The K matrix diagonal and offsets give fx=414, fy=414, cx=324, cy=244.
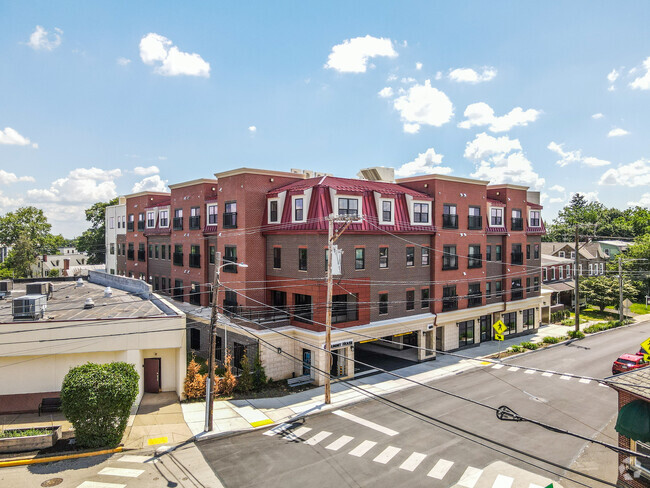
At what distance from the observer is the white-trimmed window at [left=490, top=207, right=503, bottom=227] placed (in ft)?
126

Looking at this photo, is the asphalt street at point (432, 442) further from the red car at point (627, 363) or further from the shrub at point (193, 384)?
the shrub at point (193, 384)

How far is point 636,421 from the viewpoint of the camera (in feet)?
39.0

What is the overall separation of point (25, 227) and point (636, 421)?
8135 centimetres

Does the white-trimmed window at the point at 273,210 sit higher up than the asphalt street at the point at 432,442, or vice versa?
the white-trimmed window at the point at 273,210

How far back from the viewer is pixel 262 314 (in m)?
27.7

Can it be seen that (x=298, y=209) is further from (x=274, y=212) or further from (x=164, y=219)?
(x=164, y=219)

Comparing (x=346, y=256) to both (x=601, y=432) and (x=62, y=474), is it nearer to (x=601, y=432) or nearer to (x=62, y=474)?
(x=601, y=432)

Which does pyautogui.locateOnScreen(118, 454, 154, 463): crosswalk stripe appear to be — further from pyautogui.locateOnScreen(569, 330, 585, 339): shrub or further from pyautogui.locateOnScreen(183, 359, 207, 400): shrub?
pyautogui.locateOnScreen(569, 330, 585, 339): shrub

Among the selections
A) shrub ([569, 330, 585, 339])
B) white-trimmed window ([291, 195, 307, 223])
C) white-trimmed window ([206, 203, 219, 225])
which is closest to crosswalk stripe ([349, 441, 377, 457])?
white-trimmed window ([291, 195, 307, 223])

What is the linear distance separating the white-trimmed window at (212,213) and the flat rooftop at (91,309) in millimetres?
7779

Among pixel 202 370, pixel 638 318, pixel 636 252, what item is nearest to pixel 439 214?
pixel 202 370

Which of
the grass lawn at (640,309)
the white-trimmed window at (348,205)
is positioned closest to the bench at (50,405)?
the white-trimmed window at (348,205)

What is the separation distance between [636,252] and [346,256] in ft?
172

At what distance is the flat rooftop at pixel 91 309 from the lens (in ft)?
79.0
